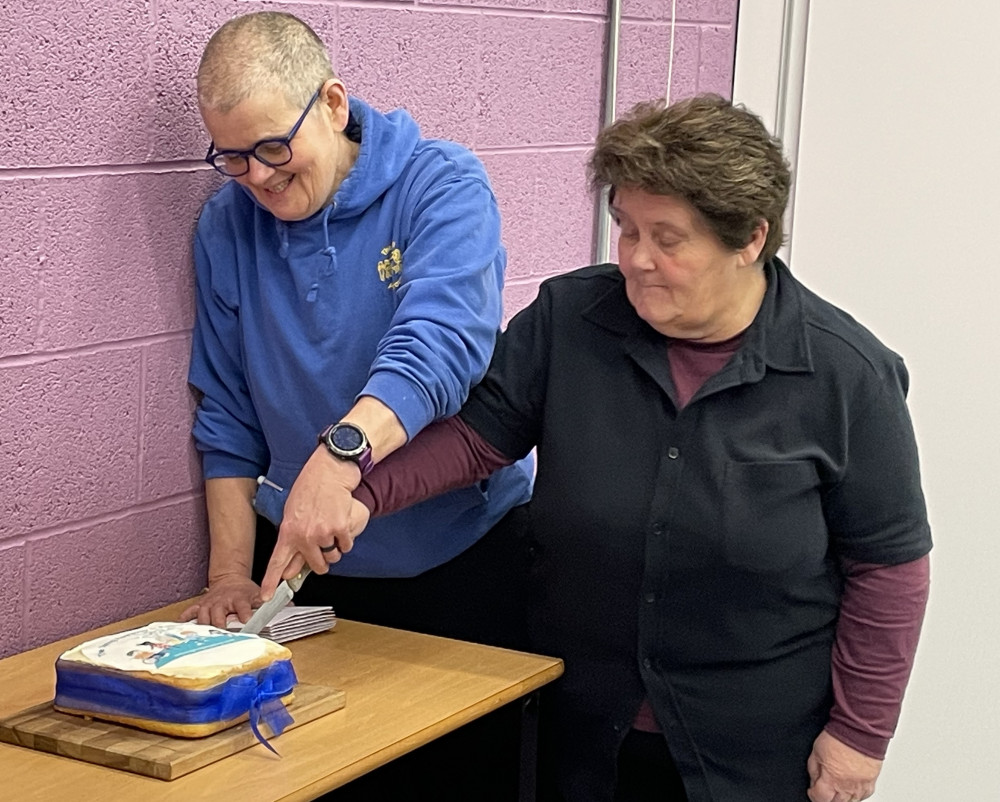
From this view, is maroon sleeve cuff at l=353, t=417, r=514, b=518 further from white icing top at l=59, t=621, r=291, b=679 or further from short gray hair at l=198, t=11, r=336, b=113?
short gray hair at l=198, t=11, r=336, b=113

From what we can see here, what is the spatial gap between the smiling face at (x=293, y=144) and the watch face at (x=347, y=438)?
1.11ft

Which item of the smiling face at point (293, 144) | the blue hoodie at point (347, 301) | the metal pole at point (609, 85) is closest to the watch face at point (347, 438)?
the blue hoodie at point (347, 301)

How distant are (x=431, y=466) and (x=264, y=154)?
44cm

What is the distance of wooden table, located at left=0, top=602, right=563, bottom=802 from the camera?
59.7 inches

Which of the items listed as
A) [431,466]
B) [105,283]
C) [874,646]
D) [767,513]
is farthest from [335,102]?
[874,646]

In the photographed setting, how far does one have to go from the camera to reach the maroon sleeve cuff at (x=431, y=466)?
1.88 meters

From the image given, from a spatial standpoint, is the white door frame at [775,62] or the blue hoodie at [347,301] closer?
the blue hoodie at [347,301]

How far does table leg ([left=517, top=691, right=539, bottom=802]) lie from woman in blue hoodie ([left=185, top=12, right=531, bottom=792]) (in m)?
0.26

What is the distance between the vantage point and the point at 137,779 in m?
1.54

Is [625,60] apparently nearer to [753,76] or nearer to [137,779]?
Result: [753,76]

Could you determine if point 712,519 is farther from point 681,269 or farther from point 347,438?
point 347,438

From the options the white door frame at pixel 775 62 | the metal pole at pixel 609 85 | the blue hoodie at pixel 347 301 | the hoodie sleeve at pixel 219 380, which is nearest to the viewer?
the blue hoodie at pixel 347 301

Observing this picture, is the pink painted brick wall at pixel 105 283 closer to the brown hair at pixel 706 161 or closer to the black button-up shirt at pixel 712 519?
the black button-up shirt at pixel 712 519

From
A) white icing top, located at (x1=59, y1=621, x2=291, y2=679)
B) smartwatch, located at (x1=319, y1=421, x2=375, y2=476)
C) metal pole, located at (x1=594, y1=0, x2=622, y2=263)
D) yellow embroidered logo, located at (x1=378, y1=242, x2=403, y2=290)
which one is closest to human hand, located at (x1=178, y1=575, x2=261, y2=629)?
white icing top, located at (x1=59, y1=621, x2=291, y2=679)
